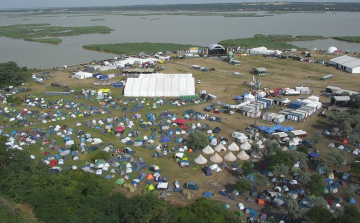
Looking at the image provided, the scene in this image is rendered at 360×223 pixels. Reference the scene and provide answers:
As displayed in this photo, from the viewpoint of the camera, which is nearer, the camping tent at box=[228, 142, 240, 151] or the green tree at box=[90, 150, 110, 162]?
the green tree at box=[90, 150, 110, 162]

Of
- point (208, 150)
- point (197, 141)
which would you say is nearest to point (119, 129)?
point (197, 141)

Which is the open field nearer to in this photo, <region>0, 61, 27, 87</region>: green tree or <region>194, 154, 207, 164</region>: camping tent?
<region>194, 154, 207, 164</region>: camping tent

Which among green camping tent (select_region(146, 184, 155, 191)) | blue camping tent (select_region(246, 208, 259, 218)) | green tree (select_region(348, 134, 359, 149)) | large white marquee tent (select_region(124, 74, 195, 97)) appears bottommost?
blue camping tent (select_region(246, 208, 259, 218))

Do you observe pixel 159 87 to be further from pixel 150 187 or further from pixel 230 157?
pixel 150 187

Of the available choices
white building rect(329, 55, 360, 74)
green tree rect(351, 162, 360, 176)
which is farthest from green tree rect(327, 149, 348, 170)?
white building rect(329, 55, 360, 74)

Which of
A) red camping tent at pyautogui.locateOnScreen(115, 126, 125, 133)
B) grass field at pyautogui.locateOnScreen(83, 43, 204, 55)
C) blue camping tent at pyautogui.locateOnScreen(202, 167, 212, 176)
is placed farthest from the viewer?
grass field at pyautogui.locateOnScreen(83, 43, 204, 55)

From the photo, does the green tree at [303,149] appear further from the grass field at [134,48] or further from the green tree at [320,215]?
the grass field at [134,48]

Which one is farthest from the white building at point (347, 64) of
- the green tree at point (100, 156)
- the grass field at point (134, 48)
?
the green tree at point (100, 156)

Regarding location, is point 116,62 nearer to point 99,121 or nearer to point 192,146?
point 99,121
